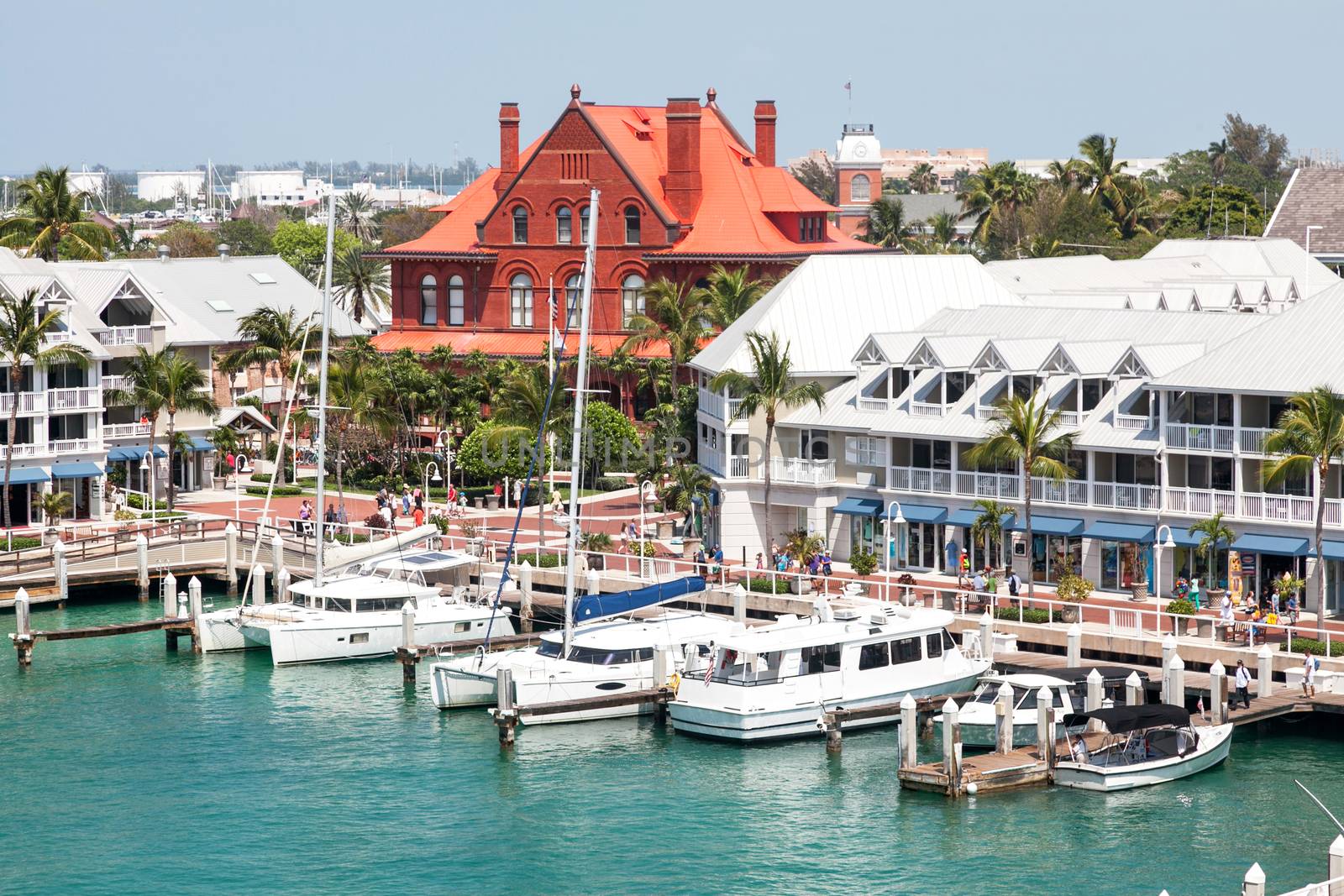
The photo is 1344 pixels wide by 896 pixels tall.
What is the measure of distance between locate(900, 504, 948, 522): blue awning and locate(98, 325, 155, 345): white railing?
126 ft

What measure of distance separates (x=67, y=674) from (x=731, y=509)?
76.8 feet

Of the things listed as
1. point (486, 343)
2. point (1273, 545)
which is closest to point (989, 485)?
point (1273, 545)

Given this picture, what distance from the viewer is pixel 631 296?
376ft

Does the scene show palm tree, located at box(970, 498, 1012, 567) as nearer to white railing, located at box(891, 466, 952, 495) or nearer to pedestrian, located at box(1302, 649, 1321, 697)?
white railing, located at box(891, 466, 952, 495)

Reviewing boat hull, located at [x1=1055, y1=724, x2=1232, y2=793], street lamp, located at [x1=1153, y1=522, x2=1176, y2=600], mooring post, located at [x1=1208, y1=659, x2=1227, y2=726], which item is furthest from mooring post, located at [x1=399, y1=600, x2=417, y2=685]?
mooring post, located at [x1=1208, y1=659, x2=1227, y2=726]

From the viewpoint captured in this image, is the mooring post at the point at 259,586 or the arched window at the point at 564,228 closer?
the mooring post at the point at 259,586

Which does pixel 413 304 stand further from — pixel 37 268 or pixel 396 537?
pixel 396 537

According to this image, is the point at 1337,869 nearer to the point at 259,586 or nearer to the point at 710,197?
the point at 259,586

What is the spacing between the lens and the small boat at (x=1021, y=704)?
53219 mm

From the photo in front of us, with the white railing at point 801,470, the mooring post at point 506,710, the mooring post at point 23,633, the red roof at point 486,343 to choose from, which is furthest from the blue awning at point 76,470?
the mooring post at point 506,710

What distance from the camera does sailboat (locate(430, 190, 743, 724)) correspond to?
189 feet

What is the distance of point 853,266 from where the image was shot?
80.8 metres

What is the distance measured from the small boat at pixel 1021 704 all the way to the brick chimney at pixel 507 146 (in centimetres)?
6897

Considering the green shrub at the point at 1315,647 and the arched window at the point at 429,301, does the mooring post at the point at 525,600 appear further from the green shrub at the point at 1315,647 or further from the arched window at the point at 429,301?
the arched window at the point at 429,301
